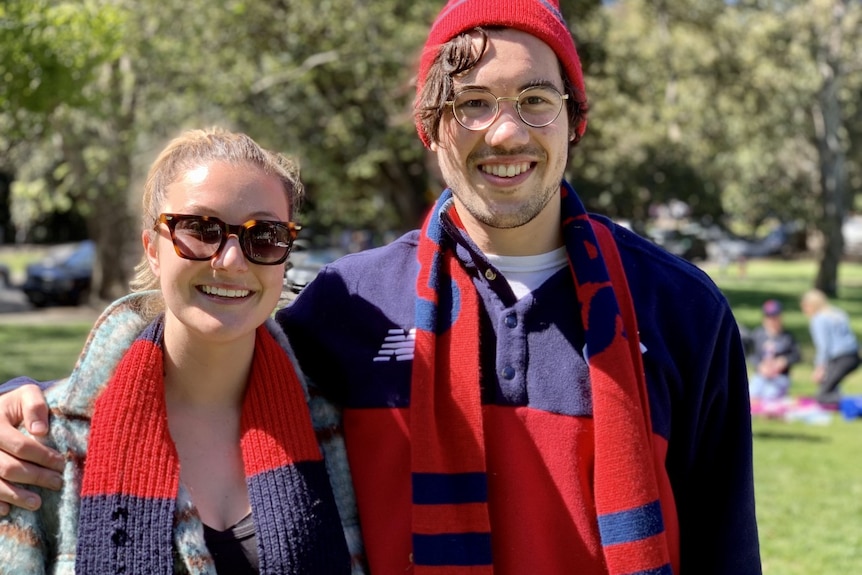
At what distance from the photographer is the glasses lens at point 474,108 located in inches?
93.0

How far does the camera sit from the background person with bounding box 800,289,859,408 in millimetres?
11656

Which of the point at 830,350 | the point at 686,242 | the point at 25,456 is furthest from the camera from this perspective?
the point at 686,242

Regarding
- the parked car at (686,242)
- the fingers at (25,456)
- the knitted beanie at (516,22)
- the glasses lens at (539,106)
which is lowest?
the fingers at (25,456)

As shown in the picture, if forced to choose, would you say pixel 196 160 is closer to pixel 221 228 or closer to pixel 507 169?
pixel 221 228

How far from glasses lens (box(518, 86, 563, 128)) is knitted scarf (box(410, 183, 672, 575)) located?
0.91ft

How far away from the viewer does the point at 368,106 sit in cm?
1755

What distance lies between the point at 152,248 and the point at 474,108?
83 cm

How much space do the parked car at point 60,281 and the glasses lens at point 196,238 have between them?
→ 71.9 ft

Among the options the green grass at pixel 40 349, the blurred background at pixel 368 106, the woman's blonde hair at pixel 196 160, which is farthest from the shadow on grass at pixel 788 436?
the woman's blonde hair at pixel 196 160

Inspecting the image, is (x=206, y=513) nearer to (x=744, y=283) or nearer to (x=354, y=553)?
(x=354, y=553)

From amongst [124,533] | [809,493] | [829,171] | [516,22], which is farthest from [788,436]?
[829,171]

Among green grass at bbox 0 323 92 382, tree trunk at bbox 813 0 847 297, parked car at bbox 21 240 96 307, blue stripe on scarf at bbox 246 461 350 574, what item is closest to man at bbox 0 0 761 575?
blue stripe on scarf at bbox 246 461 350 574

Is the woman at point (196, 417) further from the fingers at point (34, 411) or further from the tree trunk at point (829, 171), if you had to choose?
the tree trunk at point (829, 171)

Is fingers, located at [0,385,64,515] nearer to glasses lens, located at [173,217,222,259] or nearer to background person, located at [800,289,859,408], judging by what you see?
glasses lens, located at [173,217,222,259]
